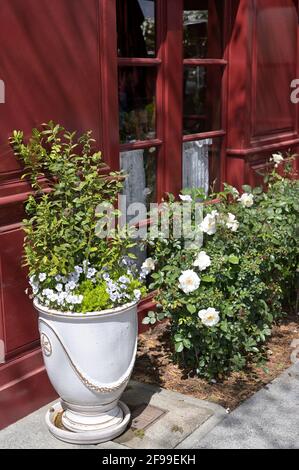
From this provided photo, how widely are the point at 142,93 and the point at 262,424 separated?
2531 mm

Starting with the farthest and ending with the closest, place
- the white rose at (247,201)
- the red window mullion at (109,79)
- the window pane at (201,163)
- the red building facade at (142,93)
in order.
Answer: the window pane at (201,163) < the white rose at (247,201) < the red window mullion at (109,79) < the red building facade at (142,93)

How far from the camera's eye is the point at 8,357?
357 centimetres

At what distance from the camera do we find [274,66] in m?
6.01

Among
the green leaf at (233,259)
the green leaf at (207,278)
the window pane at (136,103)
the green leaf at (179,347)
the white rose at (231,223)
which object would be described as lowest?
the green leaf at (179,347)

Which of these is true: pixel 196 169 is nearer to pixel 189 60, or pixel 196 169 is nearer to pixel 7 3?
pixel 189 60

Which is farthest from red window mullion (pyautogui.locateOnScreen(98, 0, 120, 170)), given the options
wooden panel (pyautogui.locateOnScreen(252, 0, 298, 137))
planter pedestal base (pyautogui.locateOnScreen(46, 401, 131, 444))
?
wooden panel (pyautogui.locateOnScreen(252, 0, 298, 137))

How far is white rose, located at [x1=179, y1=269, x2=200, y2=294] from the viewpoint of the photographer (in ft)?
12.3

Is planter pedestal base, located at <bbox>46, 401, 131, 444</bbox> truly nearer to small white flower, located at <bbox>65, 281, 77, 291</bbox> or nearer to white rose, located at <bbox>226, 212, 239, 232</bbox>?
small white flower, located at <bbox>65, 281, 77, 291</bbox>

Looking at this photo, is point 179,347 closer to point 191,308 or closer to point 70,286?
point 191,308

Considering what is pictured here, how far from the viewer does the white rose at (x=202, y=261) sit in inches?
149

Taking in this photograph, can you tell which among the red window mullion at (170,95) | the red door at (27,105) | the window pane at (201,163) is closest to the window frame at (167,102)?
the red window mullion at (170,95)

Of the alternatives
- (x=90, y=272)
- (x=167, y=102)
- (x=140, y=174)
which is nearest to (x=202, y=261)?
(x=90, y=272)

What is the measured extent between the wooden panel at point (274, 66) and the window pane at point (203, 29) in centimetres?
34
